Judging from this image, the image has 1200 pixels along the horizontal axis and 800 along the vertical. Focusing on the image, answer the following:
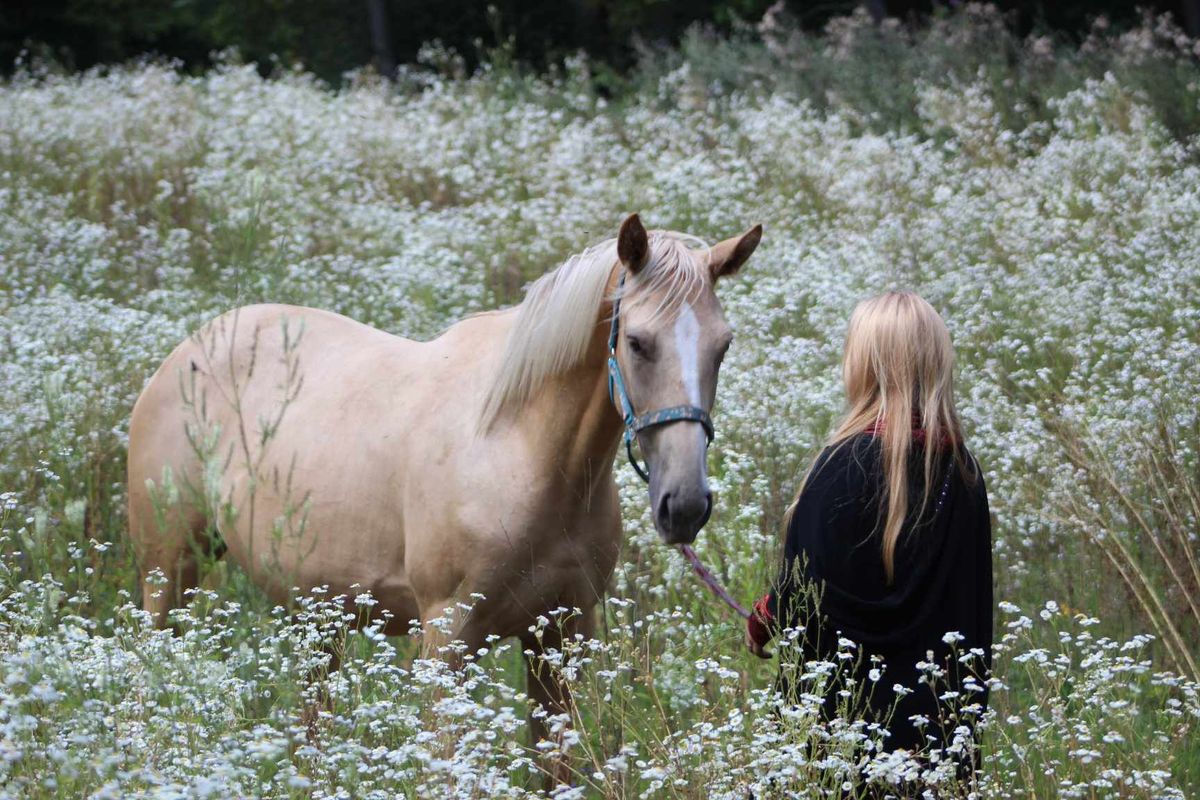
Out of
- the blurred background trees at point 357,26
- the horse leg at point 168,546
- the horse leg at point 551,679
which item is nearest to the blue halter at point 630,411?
the horse leg at point 551,679

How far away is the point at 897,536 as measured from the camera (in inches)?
124

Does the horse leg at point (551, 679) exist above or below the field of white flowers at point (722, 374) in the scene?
below

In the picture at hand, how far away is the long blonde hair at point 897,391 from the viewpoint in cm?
315

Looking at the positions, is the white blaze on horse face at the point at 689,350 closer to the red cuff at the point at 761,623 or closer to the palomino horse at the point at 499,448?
the palomino horse at the point at 499,448

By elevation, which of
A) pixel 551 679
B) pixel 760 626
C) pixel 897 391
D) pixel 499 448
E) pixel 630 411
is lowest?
pixel 551 679

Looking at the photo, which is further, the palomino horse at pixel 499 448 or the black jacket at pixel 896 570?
the palomino horse at pixel 499 448

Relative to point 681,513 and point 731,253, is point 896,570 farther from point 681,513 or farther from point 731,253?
point 731,253

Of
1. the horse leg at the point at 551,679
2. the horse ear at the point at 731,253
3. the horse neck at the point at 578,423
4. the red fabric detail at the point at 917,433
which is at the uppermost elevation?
the horse ear at the point at 731,253

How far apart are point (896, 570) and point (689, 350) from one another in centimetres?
77

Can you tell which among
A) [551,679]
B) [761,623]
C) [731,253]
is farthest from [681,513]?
[551,679]

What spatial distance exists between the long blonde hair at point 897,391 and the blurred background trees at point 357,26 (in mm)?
16543

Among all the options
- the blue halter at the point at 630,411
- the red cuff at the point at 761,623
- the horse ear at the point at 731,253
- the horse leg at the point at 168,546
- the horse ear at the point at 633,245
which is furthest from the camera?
the horse leg at the point at 168,546

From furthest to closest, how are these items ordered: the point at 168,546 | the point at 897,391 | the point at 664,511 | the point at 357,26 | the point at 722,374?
1. the point at 357,26
2. the point at 722,374
3. the point at 168,546
4. the point at 664,511
5. the point at 897,391

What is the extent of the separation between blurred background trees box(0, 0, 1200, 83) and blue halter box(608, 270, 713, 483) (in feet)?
53.5
